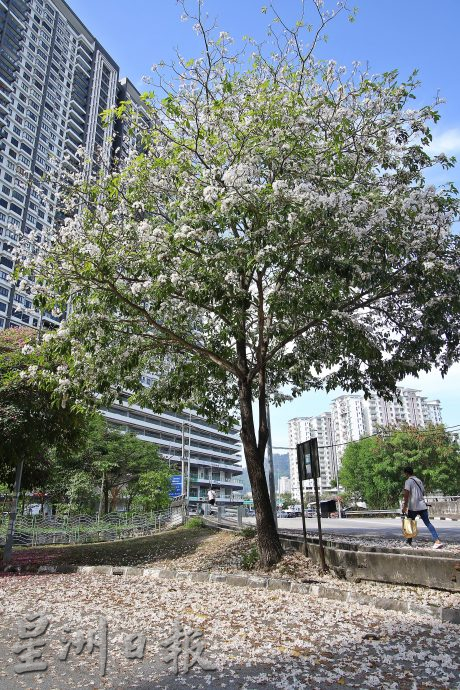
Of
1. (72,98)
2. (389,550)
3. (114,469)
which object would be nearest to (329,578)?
(389,550)

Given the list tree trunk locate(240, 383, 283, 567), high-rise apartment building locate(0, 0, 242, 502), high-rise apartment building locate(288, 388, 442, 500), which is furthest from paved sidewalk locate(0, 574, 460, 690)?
high-rise apartment building locate(288, 388, 442, 500)

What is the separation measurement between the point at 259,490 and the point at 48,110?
88941 millimetres

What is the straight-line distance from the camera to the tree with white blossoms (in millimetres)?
7512

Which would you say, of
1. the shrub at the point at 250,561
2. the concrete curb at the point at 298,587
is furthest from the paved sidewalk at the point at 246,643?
the shrub at the point at 250,561

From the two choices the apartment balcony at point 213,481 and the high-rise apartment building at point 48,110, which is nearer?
the high-rise apartment building at point 48,110

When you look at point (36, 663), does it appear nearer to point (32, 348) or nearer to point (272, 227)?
point (272, 227)

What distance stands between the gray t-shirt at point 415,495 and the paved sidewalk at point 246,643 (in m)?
3.89

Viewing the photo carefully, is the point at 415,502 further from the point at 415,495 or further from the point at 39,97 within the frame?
the point at 39,97

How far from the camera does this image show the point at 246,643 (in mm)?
4680

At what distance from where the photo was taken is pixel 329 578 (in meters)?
8.09

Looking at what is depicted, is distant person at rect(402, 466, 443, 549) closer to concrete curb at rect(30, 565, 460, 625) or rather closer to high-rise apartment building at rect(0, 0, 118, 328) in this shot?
concrete curb at rect(30, 565, 460, 625)

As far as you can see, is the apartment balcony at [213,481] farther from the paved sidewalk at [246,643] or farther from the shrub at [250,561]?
the paved sidewalk at [246,643]

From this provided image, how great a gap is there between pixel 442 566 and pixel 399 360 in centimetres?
497

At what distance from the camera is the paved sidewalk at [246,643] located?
3.86 m
